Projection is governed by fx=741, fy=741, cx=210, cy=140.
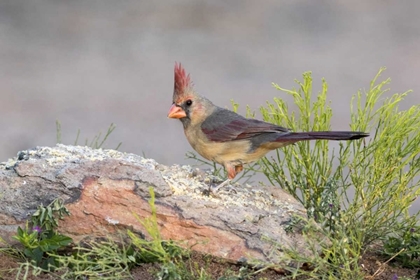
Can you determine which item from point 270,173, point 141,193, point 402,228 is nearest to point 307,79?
point 270,173

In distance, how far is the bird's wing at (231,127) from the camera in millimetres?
3338

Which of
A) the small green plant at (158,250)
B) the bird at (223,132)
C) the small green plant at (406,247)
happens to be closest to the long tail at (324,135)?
the bird at (223,132)

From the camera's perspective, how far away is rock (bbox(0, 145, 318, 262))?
2740 millimetres

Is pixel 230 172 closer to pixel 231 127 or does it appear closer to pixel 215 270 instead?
pixel 231 127

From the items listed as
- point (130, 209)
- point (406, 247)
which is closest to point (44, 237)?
point (130, 209)

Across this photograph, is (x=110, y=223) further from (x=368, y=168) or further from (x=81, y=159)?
(x=368, y=168)

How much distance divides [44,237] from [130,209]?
0.33m

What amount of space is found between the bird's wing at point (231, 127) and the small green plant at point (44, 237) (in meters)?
0.93

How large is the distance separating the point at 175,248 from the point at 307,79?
1145mm

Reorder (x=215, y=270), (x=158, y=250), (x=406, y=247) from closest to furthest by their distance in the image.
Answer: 1. (x=158, y=250)
2. (x=215, y=270)
3. (x=406, y=247)

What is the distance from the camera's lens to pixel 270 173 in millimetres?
3488

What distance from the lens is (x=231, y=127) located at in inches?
136

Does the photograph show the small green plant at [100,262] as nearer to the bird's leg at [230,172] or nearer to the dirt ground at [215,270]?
the dirt ground at [215,270]

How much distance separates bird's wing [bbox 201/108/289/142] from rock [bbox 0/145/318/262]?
0.47 metres
